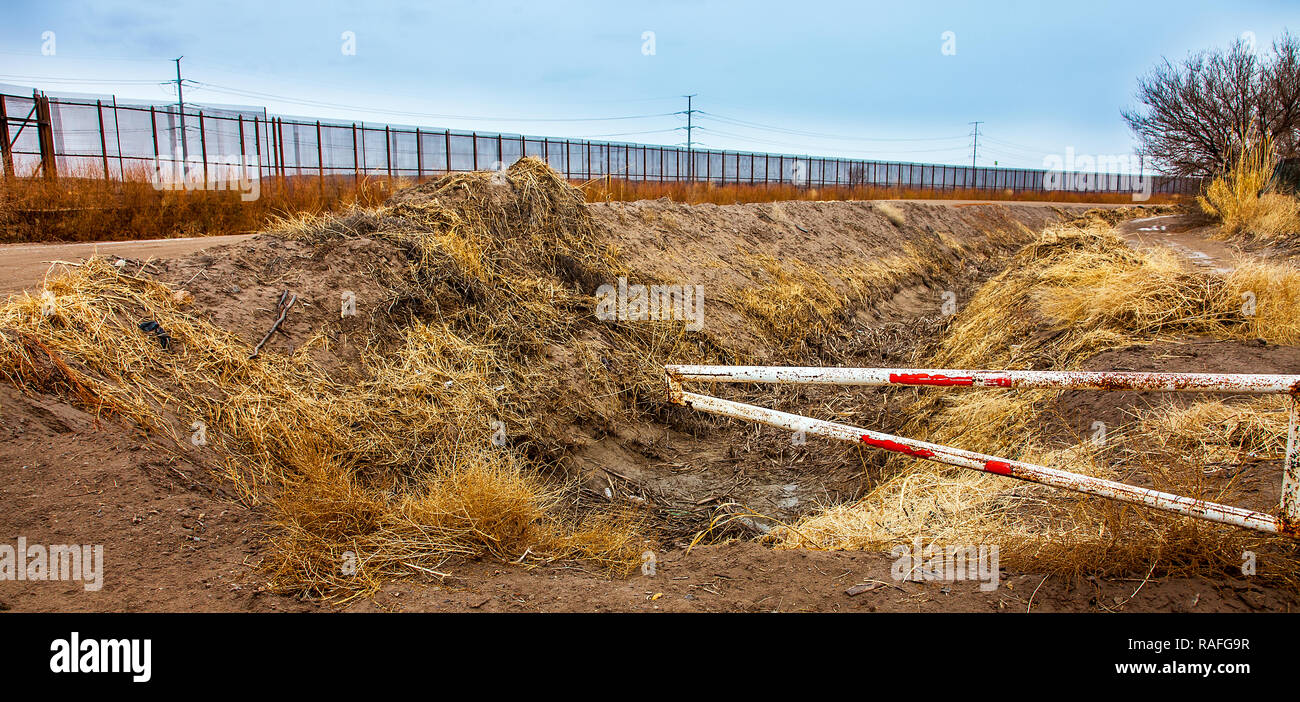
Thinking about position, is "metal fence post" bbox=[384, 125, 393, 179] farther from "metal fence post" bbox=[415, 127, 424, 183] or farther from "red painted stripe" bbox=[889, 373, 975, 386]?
"red painted stripe" bbox=[889, 373, 975, 386]

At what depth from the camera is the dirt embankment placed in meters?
3.19


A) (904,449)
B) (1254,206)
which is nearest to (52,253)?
(904,449)

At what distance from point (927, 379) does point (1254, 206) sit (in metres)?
15.8

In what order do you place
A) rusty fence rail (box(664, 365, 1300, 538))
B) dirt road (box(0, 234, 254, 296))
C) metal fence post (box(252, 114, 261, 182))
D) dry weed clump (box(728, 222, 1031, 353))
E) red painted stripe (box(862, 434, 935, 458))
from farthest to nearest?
1. metal fence post (box(252, 114, 261, 182))
2. dry weed clump (box(728, 222, 1031, 353))
3. dirt road (box(0, 234, 254, 296))
4. red painted stripe (box(862, 434, 935, 458))
5. rusty fence rail (box(664, 365, 1300, 538))

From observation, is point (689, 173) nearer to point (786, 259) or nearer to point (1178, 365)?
point (786, 259)

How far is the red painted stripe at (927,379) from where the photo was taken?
2998mm

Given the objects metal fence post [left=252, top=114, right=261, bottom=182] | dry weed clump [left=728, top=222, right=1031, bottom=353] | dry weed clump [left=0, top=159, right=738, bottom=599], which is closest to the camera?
dry weed clump [left=0, top=159, right=738, bottom=599]

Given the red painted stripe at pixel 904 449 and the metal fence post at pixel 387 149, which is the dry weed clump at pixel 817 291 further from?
the metal fence post at pixel 387 149

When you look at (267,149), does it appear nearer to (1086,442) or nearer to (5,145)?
(5,145)

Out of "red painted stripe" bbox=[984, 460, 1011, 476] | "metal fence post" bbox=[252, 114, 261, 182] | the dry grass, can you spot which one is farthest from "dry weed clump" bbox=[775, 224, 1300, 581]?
"metal fence post" bbox=[252, 114, 261, 182]

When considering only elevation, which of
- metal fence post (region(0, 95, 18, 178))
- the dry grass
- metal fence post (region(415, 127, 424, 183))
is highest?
metal fence post (region(415, 127, 424, 183))

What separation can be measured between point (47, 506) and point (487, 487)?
200 cm

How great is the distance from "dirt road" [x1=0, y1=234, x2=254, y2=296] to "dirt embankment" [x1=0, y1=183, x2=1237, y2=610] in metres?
1.42

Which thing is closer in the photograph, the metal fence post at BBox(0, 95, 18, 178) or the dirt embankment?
the dirt embankment
